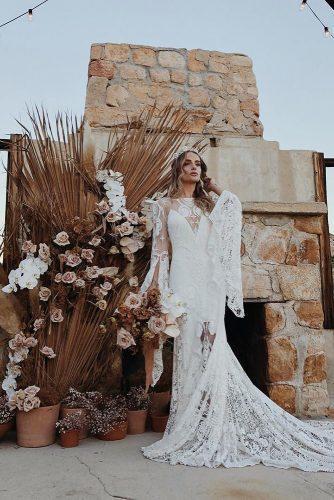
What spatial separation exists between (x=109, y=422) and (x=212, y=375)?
68 cm

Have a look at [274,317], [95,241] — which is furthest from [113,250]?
[274,317]

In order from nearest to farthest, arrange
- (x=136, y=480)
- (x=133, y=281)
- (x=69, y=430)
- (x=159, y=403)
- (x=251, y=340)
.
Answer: (x=136, y=480) → (x=69, y=430) → (x=133, y=281) → (x=159, y=403) → (x=251, y=340)

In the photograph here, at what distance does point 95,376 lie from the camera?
2.63m

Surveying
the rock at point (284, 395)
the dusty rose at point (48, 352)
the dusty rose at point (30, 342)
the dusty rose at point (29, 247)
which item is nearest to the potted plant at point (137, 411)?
the dusty rose at point (48, 352)

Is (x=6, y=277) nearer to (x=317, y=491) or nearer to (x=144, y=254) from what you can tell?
(x=144, y=254)

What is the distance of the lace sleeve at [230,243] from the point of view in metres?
2.38

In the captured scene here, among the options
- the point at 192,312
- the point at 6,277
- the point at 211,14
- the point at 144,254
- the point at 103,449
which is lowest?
the point at 103,449

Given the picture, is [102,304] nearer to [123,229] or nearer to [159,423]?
[123,229]

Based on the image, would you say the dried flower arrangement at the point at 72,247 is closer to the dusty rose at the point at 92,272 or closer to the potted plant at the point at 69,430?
the dusty rose at the point at 92,272

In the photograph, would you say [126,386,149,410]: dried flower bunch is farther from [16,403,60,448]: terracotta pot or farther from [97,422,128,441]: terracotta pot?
[16,403,60,448]: terracotta pot

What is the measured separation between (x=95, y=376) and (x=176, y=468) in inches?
35.9

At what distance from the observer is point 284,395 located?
2842 mm

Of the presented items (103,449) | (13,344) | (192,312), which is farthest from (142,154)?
(103,449)

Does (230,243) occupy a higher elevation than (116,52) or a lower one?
lower
